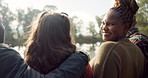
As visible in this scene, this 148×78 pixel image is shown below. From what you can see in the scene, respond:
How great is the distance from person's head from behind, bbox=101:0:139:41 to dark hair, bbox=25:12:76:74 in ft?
0.93

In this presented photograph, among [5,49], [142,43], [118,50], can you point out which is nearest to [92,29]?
[142,43]

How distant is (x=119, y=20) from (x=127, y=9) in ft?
0.35

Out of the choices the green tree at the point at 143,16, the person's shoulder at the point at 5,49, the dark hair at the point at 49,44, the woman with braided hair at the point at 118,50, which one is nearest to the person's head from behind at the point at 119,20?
the woman with braided hair at the point at 118,50

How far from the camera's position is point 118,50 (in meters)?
1.71

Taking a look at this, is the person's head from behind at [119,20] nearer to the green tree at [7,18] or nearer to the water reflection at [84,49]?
the water reflection at [84,49]

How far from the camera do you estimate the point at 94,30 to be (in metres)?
46.8

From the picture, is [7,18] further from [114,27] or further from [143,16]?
[114,27]

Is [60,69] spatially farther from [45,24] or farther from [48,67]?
[45,24]

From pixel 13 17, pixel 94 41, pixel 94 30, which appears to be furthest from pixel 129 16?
pixel 94 30

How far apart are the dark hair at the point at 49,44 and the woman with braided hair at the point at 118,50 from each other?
19cm

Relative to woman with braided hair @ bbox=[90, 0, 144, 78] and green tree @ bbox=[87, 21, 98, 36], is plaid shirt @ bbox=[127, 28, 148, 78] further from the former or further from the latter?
green tree @ bbox=[87, 21, 98, 36]

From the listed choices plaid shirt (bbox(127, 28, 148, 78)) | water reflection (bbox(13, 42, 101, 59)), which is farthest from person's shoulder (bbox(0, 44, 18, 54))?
plaid shirt (bbox(127, 28, 148, 78))

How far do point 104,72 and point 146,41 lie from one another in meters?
0.47

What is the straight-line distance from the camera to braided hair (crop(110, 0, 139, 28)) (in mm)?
1832
